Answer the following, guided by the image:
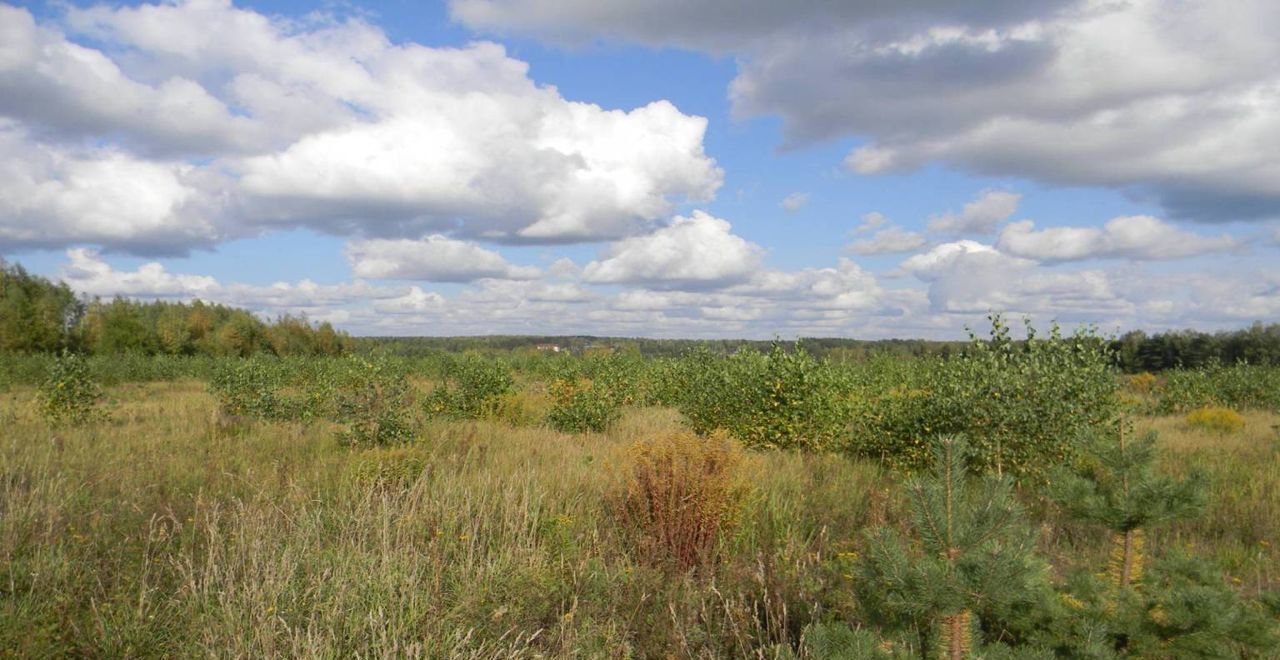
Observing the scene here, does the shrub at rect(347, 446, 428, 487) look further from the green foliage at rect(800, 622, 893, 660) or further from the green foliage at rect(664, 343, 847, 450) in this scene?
the green foliage at rect(664, 343, 847, 450)

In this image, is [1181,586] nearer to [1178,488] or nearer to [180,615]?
[1178,488]

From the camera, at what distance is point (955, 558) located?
7.56ft

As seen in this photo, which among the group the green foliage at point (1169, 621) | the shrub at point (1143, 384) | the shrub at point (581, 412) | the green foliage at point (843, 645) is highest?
the green foliage at point (843, 645)

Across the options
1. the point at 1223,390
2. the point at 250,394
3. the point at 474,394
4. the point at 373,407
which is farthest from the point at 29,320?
the point at 1223,390

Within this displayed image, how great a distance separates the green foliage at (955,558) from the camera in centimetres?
219

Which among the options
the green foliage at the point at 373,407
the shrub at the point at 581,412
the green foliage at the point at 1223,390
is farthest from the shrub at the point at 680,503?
the green foliage at the point at 1223,390

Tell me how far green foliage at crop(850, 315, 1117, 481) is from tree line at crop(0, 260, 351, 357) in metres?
47.4

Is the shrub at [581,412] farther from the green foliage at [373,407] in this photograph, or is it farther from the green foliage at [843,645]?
the green foliage at [843,645]

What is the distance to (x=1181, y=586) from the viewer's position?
9.74 ft

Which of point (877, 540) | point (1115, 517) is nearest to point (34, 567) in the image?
point (877, 540)

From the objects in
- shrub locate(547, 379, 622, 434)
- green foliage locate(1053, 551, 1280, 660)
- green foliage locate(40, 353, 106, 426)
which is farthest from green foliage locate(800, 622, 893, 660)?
green foliage locate(40, 353, 106, 426)

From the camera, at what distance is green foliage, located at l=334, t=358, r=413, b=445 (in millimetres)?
10570

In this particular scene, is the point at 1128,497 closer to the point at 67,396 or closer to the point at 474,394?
the point at 474,394

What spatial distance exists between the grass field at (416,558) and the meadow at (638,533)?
0.03 meters
